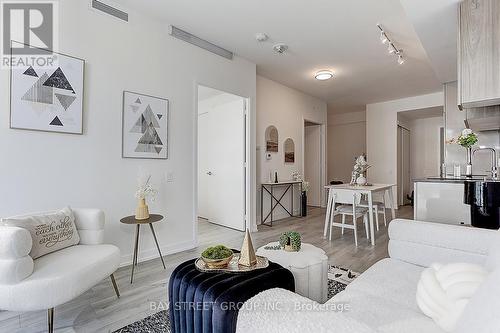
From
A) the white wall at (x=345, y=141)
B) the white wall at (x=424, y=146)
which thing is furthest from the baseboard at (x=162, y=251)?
the white wall at (x=424, y=146)

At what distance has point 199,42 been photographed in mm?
3422

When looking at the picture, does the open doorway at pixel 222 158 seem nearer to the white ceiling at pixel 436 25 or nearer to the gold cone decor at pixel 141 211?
the gold cone decor at pixel 141 211

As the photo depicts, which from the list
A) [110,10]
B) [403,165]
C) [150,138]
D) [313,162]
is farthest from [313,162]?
[110,10]

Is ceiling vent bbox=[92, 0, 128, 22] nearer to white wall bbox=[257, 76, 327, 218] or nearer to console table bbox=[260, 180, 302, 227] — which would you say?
white wall bbox=[257, 76, 327, 218]

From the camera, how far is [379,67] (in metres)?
4.36

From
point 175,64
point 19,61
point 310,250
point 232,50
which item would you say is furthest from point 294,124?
point 19,61

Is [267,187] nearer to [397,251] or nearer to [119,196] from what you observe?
[119,196]

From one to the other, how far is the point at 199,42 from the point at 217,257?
3.00m

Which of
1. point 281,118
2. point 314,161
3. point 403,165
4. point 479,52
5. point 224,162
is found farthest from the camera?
point 403,165

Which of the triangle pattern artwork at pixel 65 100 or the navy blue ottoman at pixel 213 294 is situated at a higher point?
the triangle pattern artwork at pixel 65 100

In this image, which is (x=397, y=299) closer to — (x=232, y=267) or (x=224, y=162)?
A: (x=232, y=267)

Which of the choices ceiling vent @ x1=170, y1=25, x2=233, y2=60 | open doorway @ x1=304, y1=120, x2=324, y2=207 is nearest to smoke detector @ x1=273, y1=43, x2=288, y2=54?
ceiling vent @ x1=170, y1=25, x2=233, y2=60

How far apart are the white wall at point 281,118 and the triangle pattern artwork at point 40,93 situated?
316 cm

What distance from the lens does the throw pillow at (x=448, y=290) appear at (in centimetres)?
91
